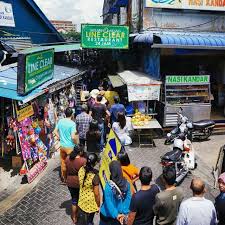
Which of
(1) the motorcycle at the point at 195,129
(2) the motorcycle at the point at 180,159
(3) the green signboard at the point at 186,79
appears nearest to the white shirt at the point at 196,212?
(2) the motorcycle at the point at 180,159

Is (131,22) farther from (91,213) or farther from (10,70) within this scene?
(91,213)

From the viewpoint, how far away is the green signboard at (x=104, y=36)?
13.2m

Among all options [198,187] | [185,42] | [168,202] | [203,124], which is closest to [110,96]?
[185,42]

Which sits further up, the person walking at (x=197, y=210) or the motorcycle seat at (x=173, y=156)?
the person walking at (x=197, y=210)

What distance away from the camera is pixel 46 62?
1029cm

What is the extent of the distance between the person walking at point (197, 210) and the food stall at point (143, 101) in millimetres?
6649

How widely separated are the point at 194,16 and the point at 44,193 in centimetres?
1085

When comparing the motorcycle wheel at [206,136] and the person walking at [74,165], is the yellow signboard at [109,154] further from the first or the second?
the motorcycle wheel at [206,136]

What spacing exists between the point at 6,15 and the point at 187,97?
8.45 meters

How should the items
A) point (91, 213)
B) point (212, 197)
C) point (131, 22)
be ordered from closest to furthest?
point (91, 213), point (212, 197), point (131, 22)

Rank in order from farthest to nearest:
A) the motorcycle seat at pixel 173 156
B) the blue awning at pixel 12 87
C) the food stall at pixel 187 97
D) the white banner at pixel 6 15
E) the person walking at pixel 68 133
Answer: the white banner at pixel 6 15, the food stall at pixel 187 97, the motorcycle seat at pixel 173 156, the blue awning at pixel 12 87, the person walking at pixel 68 133

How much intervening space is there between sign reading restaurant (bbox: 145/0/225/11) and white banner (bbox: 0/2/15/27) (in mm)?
6019

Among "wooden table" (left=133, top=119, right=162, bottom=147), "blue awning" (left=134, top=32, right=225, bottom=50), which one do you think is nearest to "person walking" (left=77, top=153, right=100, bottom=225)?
"wooden table" (left=133, top=119, right=162, bottom=147)

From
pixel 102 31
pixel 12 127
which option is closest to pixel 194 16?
pixel 102 31
